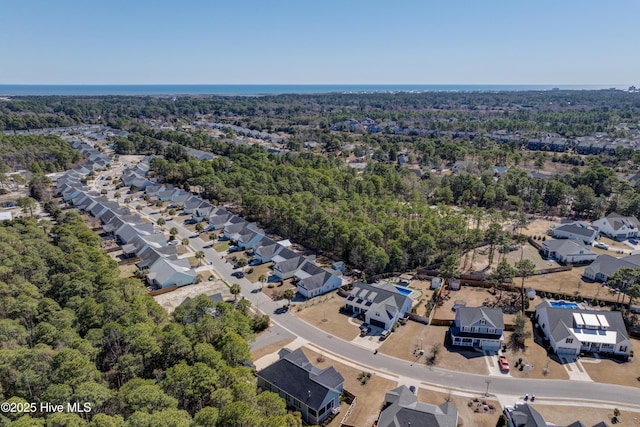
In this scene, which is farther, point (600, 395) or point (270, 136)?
point (270, 136)

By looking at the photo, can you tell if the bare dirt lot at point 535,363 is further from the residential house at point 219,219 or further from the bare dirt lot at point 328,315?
the residential house at point 219,219

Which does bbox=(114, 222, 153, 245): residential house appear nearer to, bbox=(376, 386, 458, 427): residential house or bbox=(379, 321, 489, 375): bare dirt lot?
bbox=(379, 321, 489, 375): bare dirt lot

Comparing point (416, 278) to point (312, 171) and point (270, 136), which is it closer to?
point (312, 171)

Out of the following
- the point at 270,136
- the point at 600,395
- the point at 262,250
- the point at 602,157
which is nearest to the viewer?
the point at 600,395

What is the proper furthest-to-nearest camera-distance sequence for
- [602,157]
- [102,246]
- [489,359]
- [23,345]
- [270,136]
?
1. [270,136]
2. [602,157]
3. [102,246]
4. [489,359]
5. [23,345]

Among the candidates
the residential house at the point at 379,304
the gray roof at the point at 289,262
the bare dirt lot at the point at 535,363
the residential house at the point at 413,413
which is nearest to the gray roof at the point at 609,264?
the bare dirt lot at the point at 535,363

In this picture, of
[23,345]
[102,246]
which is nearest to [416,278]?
[23,345]

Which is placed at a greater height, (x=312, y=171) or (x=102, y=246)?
(x=312, y=171)
